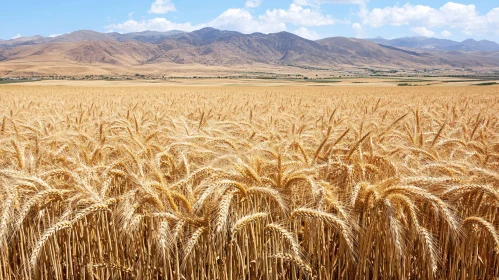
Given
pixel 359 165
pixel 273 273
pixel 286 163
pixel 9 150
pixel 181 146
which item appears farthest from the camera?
pixel 181 146

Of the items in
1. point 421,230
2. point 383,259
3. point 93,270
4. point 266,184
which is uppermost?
point 266,184

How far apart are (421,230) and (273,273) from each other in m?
1.03

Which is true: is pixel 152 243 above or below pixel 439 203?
below

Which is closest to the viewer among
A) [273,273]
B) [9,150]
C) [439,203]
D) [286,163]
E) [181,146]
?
[439,203]

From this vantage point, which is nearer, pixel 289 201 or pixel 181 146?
pixel 289 201

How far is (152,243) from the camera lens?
2688 mm

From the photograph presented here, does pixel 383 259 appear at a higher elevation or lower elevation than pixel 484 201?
lower

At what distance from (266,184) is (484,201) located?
1.55 meters

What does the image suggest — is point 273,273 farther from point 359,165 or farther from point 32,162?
point 32,162

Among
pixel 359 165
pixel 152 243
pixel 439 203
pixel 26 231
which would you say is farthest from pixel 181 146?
pixel 439 203

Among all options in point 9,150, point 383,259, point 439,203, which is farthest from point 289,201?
point 9,150

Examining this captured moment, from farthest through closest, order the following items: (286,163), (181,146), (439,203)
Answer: (181,146) → (286,163) → (439,203)

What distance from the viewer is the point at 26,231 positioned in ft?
9.48

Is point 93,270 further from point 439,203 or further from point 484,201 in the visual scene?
point 484,201
